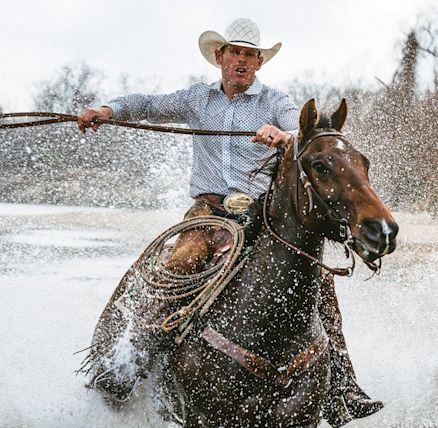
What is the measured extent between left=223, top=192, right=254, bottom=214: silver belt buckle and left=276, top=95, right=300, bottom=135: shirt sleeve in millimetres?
492

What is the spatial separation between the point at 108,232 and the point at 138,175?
1.45m

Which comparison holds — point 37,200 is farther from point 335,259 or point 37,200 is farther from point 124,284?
point 124,284

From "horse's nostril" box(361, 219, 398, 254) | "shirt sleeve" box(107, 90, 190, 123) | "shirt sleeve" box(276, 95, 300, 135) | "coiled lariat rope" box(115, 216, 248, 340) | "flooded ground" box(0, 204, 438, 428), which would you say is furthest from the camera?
"flooded ground" box(0, 204, 438, 428)

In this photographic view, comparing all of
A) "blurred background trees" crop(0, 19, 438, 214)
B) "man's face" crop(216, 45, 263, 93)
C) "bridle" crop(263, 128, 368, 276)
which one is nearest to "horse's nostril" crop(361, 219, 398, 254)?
"bridle" crop(263, 128, 368, 276)

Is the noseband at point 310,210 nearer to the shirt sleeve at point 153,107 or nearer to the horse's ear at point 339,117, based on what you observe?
the horse's ear at point 339,117

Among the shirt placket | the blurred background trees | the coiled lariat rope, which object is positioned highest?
the shirt placket

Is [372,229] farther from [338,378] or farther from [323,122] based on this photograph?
[338,378]

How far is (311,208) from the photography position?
432 centimetres

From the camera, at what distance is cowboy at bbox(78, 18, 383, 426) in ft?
18.3

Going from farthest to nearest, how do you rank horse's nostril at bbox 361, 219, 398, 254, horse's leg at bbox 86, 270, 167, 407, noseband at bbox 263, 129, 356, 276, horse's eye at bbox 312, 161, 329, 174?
horse's leg at bbox 86, 270, 167, 407
horse's eye at bbox 312, 161, 329, 174
noseband at bbox 263, 129, 356, 276
horse's nostril at bbox 361, 219, 398, 254

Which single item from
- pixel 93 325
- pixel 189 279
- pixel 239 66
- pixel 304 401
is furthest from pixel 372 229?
pixel 93 325

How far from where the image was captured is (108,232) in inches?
688

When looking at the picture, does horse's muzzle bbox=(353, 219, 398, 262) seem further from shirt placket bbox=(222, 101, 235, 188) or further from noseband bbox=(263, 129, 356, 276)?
shirt placket bbox=(222, 101, 235, 188)

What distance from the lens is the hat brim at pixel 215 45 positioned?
5.72m
